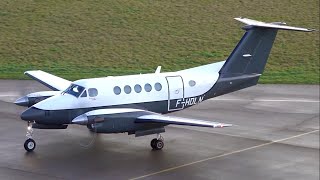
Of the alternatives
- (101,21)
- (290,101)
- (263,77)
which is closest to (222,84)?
(290,101)

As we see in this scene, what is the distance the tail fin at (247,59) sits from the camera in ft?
87.1

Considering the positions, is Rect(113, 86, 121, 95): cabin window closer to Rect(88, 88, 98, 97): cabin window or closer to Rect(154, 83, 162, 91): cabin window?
Rect(88, 88, 98, 97): cabin window

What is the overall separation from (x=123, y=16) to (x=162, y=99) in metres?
27.4

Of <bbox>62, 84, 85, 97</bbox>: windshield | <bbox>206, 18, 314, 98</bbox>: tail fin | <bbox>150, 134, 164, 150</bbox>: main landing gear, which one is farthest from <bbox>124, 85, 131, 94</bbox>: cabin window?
<bbox>206, 18, 314, 98</bbox>: tail fin

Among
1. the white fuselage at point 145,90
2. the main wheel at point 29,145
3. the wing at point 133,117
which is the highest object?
the white fuselage at point 145,90

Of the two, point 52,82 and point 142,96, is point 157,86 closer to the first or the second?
point 142,96

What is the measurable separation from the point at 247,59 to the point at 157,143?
19.3ft

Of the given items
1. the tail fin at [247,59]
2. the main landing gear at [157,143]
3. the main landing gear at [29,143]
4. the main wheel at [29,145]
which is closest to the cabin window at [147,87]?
the main landing gear at [157,143]

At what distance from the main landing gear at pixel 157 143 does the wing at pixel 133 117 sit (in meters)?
1.14

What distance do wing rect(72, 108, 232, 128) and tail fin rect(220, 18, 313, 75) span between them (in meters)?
4.99

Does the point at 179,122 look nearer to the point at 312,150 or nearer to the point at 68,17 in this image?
the point at 312,150

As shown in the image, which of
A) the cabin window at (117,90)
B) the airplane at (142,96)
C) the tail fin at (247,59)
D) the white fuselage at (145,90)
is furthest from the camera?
the tail fin at (247,59)

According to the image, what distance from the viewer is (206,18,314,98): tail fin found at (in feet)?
87.1

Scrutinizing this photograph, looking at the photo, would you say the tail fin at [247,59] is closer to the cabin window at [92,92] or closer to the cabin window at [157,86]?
the cabin window at [157,86]
